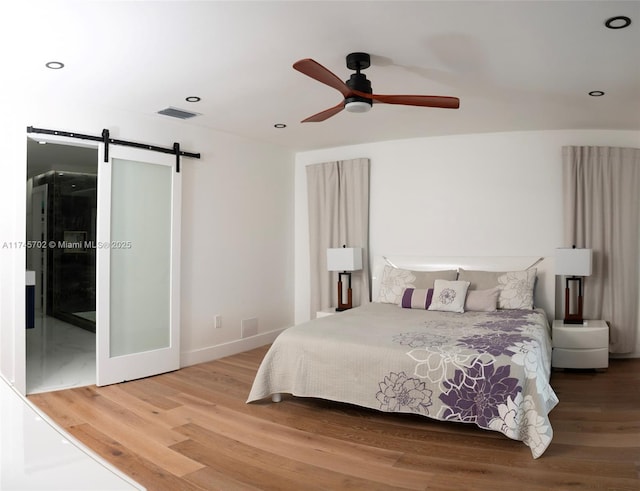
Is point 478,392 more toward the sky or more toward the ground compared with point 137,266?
more toward the ground

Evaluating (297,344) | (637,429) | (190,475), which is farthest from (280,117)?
(637,429)

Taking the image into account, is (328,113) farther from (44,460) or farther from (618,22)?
(44,460)

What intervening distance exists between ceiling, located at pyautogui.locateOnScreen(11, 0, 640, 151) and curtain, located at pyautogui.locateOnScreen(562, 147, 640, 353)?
1.58 ft

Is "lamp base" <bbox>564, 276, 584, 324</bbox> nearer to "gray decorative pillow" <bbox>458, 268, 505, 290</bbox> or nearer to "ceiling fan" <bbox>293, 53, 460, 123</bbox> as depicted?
"gray decorative pillow" <bbox>458, 268, 505, 290</bbox>

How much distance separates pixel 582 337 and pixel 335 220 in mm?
2987

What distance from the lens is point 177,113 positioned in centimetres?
433

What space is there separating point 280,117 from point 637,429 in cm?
377

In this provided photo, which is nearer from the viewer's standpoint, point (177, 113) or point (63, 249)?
point (177, 113)

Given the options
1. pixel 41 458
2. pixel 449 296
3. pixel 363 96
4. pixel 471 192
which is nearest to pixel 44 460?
pixel 41 458

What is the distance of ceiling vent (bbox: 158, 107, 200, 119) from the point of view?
4.21 m

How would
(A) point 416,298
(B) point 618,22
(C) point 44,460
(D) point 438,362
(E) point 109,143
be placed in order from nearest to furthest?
(C) point 44,460 → (B) point 618,22 → (D) point 438,362 → (E) point 109,143 → (A) point 416,298

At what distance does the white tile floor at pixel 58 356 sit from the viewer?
13.2ft

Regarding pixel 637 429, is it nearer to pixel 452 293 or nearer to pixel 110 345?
pixel 452 293

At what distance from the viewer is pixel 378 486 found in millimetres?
2320
